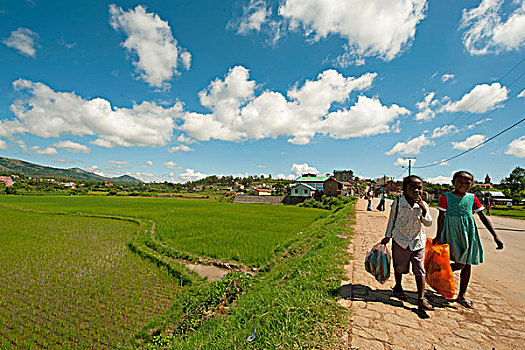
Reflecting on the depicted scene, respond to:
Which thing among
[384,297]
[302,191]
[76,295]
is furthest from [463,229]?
[302,191]

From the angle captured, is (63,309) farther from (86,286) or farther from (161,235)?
(161,235)

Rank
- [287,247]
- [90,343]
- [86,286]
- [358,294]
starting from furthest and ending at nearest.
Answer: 1. [287,247]
2. [86,286]
3. [90,343]
4. [358,294]

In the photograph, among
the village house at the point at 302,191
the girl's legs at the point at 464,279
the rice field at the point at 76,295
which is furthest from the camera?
the village house at the point at 302,191

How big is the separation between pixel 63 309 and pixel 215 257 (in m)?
4.38

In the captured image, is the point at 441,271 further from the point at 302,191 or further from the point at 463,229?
the point at 302,191

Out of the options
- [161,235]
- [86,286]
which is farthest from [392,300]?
[161,235]

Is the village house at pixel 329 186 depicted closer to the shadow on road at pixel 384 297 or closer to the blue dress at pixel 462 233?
the shadow on road at pixel 384 297

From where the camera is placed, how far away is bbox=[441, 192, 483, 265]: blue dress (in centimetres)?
313

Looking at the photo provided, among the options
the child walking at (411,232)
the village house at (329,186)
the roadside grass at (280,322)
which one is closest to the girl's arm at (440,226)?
the child walking at (411,232)

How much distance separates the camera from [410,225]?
3.14m

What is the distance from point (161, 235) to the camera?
12.1 metres

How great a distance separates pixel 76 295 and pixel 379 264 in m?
7.44

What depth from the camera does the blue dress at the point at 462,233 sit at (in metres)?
3.13

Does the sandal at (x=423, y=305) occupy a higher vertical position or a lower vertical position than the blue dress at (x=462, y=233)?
lower
